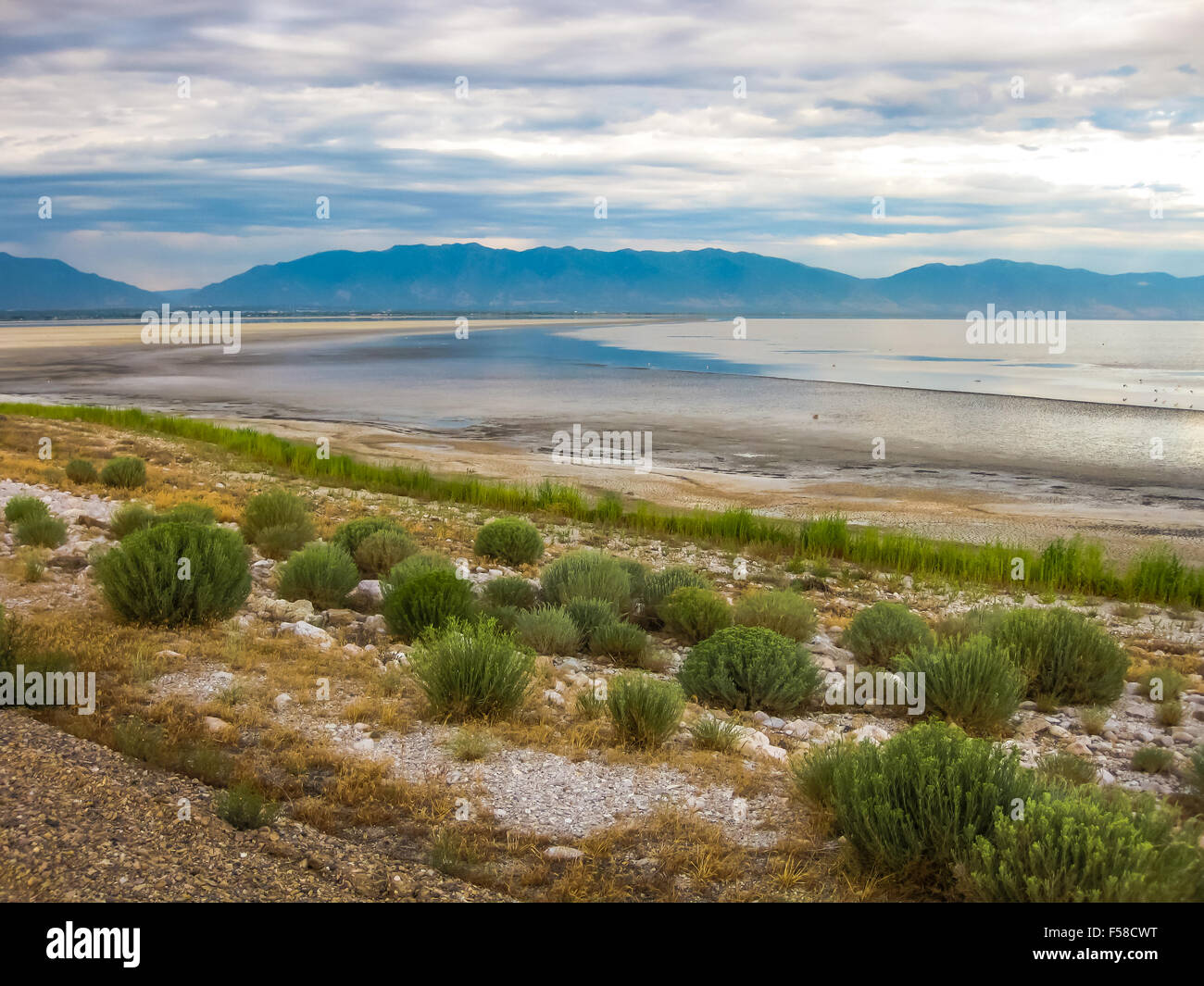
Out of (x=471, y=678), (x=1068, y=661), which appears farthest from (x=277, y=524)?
(x=1068, y=661)

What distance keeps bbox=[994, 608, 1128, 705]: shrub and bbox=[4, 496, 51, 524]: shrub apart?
10.8 m

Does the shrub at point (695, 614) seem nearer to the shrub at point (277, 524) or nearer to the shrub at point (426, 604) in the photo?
the shrub at point (426, 604)

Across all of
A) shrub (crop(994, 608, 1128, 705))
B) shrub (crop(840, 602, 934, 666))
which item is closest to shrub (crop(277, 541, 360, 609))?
shrub (crop(840, 602, 934, 666))

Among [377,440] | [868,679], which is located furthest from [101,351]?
[868,679]

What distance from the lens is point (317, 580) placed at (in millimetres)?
9867

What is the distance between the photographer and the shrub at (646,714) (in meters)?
6.32

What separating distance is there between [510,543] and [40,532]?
5.38 meters

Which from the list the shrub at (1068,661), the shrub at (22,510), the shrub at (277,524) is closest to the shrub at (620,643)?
the shrub at (1068,661)

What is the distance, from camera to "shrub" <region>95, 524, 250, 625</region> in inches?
328

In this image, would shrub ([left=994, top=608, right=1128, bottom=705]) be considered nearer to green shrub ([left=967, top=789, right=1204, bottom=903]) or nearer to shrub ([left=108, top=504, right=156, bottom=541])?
green shrub ([left=967, top=789, right=1204, bottom=903])

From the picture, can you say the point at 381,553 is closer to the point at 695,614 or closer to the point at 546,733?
the point at 695,614

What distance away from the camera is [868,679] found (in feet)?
26.3

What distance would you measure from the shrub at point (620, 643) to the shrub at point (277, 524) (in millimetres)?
4992
